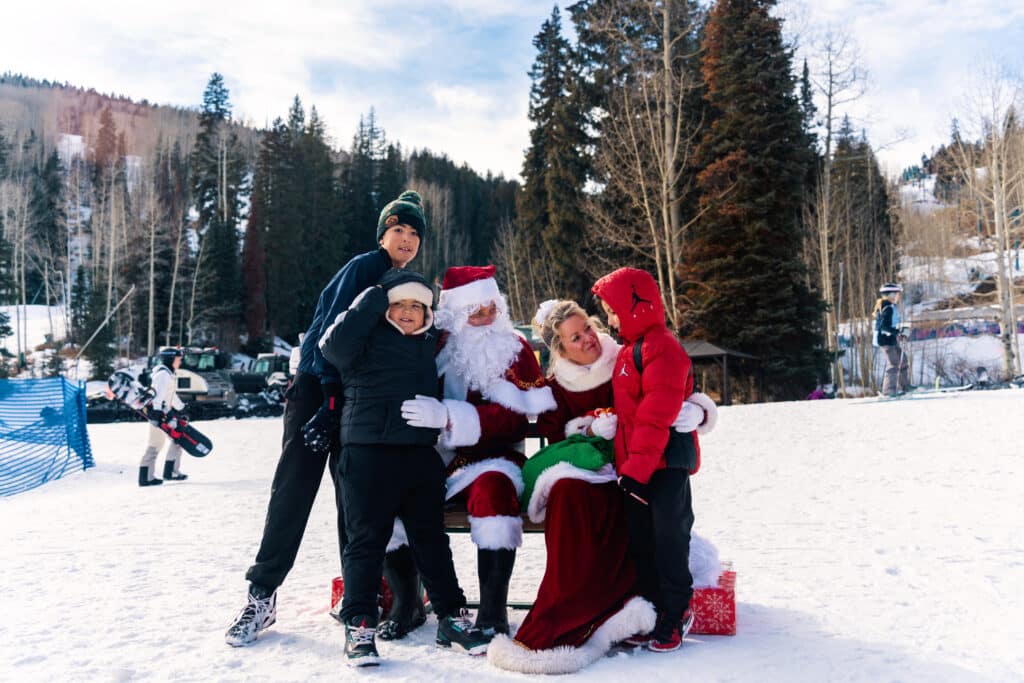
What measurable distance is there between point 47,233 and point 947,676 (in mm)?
57831

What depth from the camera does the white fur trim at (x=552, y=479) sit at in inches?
139

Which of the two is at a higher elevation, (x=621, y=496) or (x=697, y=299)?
(x=697, y=299)

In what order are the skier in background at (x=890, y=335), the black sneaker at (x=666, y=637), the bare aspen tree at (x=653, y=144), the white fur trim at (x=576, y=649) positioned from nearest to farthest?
→ the white fur trim at (x=576, y=649) → the black sneaker at (x=666, y=637) → the skier in background at (x=890, y=335) → the bare aspen tree at (x=653, y=144)

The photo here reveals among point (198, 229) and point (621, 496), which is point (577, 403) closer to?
point (621, 496)

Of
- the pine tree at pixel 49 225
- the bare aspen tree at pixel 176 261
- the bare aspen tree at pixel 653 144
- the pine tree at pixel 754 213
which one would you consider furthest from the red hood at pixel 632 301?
the pine tree at pixel 49 225

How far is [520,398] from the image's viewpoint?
3.90 m

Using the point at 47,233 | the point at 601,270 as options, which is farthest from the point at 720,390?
the point at 47,233

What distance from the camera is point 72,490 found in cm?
910

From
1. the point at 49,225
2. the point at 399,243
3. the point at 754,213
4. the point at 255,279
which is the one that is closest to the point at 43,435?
the point at 399,243

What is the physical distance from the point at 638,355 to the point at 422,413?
1018mm

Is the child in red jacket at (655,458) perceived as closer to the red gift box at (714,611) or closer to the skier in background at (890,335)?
the red gift box at (714,611)

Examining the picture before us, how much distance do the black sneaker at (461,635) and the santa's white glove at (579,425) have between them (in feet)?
3.24

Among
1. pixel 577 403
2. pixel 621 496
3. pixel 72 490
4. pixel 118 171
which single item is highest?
pixel 118 171

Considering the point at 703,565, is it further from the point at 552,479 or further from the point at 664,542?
the point at 552,479
